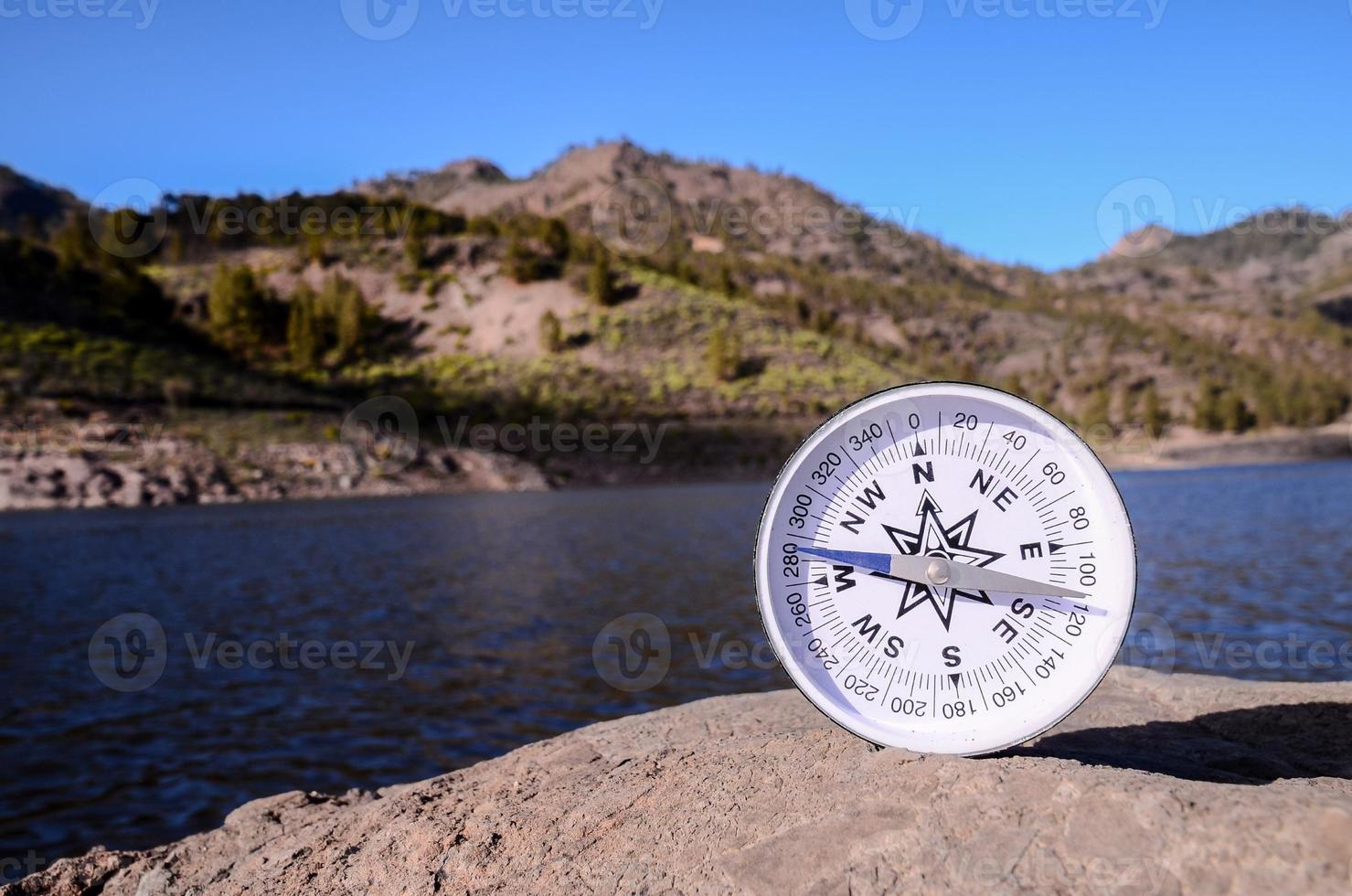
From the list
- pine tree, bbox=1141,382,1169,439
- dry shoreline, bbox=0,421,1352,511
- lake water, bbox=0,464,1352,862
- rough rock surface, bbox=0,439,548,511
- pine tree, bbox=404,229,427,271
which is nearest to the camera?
lake water, bbox=0,464,1352,862

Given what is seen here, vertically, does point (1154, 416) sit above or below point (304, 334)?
below

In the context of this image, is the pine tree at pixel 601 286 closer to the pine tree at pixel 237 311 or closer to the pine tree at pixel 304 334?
the pine tree at pixel 304 334

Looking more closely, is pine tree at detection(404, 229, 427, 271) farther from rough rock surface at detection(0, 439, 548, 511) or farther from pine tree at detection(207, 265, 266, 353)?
rough rock surface at detection(0, 439, 548, 511)

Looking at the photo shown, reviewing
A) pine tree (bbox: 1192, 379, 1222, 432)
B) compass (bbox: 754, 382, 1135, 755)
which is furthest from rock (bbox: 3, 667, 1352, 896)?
pine tree (bbox: 1192, 379, 1222, 432)

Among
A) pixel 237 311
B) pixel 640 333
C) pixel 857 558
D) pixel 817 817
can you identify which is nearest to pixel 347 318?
pixel 237 311

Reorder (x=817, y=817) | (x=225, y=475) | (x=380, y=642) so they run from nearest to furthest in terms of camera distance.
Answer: (x=817, y=817) < (x=380, y=642) < (x=225, y=475)

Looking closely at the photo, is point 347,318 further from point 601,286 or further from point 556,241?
point 556,241

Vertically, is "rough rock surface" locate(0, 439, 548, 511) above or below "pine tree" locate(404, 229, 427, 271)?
below
